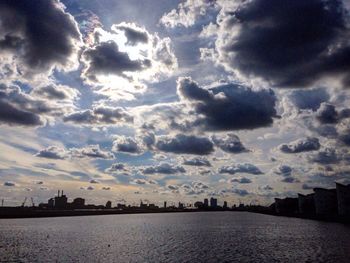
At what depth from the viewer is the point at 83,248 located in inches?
2876

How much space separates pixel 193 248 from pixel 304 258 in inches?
922

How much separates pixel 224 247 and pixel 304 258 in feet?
63.9

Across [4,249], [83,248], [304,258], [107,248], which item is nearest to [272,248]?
[304,258]

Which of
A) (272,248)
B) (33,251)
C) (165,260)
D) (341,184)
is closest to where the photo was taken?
(165,260)

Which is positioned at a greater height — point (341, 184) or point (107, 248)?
point (341, 184)

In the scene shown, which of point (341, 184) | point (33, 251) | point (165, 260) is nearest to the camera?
point (165, 260)

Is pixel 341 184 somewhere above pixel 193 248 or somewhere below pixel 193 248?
above

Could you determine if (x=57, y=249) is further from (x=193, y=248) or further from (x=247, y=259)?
(x=247, y=259)

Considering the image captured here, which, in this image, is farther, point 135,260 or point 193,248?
point 193,248

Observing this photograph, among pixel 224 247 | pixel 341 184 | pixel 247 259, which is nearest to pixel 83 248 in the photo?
pixel 224 247

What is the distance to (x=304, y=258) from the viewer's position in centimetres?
5812

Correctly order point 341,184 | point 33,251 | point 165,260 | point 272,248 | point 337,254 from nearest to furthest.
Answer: point 165,260, point 337,254, point 33,251, point 272,248, point 341,184

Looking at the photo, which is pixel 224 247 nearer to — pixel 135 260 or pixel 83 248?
pixel 135 260

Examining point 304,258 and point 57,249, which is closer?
point 304,258
